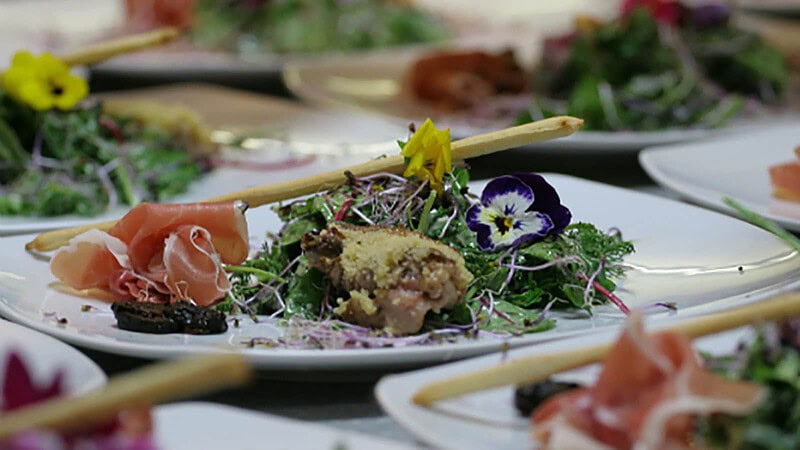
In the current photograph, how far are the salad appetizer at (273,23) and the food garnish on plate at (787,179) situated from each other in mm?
2451

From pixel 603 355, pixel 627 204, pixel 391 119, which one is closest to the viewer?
pixel 603 355

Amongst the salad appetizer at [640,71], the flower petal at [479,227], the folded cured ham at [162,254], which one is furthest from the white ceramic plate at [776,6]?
the folded cured ham at [162,254]

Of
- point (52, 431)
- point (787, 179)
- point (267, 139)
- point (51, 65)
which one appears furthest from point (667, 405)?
point (267, 139)

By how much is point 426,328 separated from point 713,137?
164 cm

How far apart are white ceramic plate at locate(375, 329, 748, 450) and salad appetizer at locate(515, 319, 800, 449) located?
6cm

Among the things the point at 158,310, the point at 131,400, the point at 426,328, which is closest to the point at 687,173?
the point at 426,328

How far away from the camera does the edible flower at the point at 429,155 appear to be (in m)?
2.04

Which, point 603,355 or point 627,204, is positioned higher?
point 627,204

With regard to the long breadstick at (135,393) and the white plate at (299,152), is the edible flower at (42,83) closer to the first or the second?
the white plate at (299,152)

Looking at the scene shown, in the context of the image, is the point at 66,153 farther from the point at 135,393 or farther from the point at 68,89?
the point at 135,393

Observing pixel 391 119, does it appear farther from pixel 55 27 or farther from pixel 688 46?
pixel 55 27

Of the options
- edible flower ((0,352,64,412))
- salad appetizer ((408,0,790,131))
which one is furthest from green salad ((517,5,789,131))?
edible flower ((0,352,64,412))

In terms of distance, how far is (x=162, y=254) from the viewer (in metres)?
2.10

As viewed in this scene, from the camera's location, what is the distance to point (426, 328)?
1.89 m
